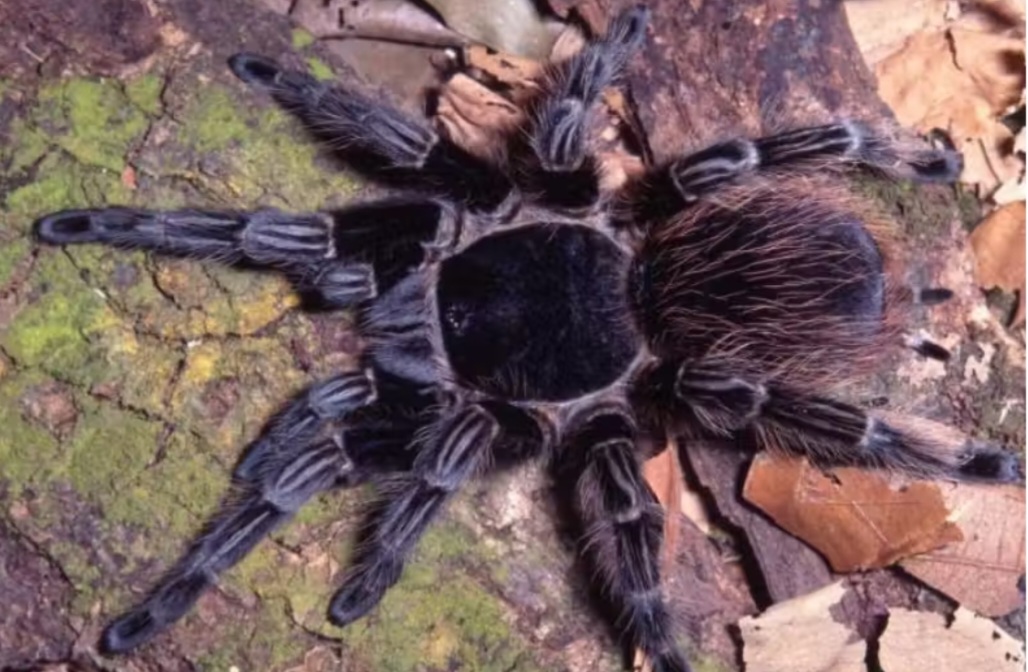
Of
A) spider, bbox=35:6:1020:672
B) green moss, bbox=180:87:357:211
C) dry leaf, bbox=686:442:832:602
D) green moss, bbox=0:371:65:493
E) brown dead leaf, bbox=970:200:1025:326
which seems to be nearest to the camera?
green moss, bbox=0:371:65:493

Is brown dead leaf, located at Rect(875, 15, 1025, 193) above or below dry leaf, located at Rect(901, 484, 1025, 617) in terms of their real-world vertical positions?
above

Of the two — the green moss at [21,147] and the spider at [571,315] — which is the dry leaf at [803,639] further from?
the green moss at [21,147]

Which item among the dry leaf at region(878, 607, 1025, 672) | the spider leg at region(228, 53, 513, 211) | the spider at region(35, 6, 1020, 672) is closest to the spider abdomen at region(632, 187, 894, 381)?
the spider at region(35, 6, 1020, 672)

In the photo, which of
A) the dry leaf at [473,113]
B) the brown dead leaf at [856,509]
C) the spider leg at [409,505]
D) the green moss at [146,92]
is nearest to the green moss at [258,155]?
the green moss at [146,92]

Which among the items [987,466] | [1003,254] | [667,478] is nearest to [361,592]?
[667,478]

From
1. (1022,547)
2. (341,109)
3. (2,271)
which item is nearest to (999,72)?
(1022,547)

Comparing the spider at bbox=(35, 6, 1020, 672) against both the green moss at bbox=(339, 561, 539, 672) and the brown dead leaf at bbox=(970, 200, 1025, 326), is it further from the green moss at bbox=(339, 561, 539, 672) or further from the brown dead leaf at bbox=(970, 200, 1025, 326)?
the brown dead leaf at bbox=(970, 200, 1025, 326)

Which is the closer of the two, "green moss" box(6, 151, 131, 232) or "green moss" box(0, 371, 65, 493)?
"green moss" box(0, 371, 65, 493)
